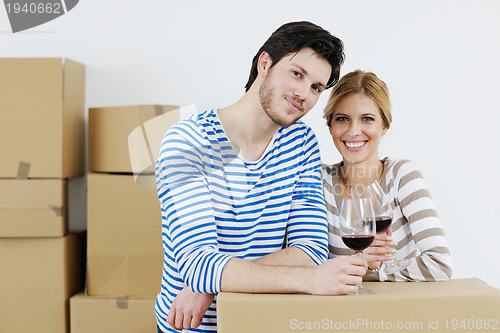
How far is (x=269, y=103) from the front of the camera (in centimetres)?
104

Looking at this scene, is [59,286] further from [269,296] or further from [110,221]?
[269,296]

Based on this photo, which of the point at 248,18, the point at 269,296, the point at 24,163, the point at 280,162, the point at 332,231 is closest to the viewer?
the point at 269,296

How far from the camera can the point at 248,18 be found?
1.95 metres

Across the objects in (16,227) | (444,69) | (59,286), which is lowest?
(59,286)

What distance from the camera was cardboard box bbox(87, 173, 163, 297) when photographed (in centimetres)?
168

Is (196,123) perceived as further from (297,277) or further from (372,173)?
(372,173)

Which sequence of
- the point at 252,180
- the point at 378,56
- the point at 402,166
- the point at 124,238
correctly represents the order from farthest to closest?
the point at 378,56 < the point at 124,238 < the point at 402,166 < the point at 252,180

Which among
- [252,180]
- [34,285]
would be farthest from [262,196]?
[34,285]

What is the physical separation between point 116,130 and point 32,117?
34 centimetres

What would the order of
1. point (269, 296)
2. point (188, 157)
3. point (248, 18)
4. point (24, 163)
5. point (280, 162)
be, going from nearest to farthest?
point (269, 296), point (188, 157), point (280, 162), point (24, 163), point (248, 18)

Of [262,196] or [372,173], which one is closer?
[262,196]

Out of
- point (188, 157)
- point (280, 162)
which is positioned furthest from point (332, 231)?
point (188, 157)

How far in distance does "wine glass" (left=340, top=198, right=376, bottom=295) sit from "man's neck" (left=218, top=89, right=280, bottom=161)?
1.03ft

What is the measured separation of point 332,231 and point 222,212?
383 mm
